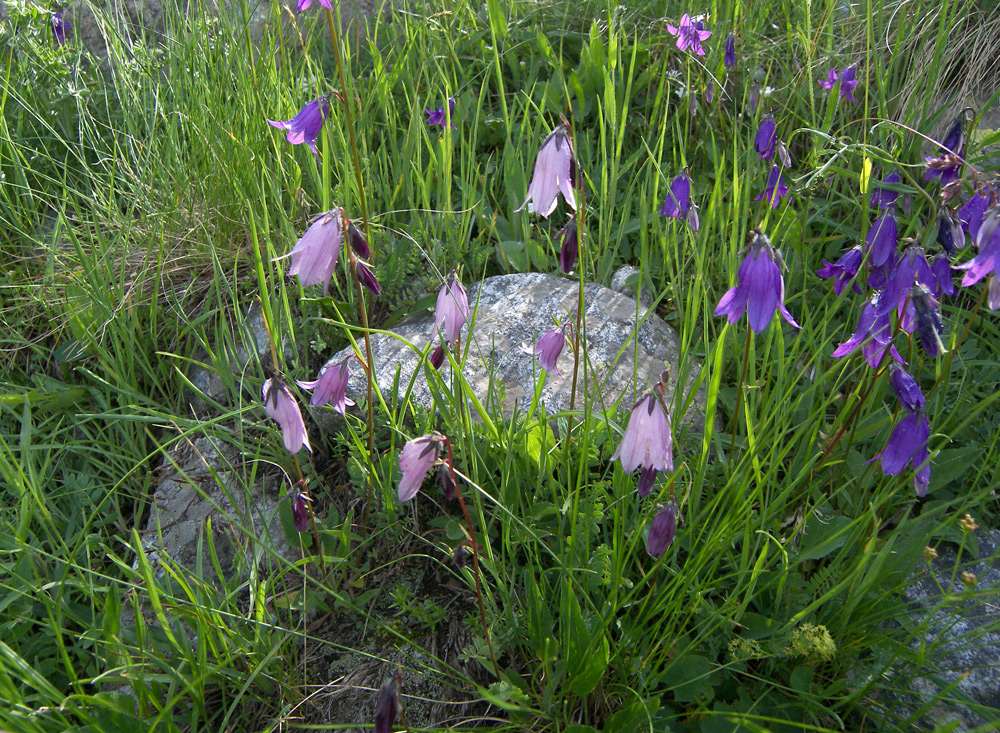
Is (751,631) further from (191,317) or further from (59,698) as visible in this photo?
(191,317)

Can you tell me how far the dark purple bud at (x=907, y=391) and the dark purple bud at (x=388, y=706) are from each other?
125cm

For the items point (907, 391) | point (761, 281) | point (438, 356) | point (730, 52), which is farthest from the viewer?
point (730, 52)

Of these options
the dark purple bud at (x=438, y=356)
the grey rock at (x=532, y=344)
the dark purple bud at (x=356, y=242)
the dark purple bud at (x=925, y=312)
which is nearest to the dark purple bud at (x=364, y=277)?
the dark purple bud at (x=356, y=242)

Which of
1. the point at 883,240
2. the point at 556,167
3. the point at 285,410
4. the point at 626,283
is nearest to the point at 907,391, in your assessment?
the point at 883,240

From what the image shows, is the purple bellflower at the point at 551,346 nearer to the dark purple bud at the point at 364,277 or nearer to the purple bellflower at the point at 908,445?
the dark purple bud at the point at 364,277

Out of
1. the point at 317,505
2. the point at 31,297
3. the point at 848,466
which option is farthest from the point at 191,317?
the point at 848,466

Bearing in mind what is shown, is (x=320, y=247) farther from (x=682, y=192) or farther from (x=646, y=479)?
(x=682, y=192)

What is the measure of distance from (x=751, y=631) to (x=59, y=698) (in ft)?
4.96

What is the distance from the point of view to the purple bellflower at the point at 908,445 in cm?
167

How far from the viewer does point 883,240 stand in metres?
1.79

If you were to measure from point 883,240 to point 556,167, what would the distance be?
894mm

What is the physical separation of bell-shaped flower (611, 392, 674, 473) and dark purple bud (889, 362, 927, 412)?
1.96 feet

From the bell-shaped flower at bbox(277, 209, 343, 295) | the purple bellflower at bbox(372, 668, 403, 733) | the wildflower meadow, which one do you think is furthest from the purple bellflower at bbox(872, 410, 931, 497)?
the bell-shaped flower at bbox(277, 209, 343, 295)

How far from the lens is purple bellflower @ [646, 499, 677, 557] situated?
155cm
